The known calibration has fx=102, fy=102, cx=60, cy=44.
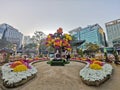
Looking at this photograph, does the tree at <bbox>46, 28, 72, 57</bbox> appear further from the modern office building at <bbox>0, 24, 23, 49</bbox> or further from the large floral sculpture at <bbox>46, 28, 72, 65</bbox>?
the modern office building at <bbox>0, 24, 23, 49</bbox>

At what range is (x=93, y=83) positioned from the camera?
5.96 metres

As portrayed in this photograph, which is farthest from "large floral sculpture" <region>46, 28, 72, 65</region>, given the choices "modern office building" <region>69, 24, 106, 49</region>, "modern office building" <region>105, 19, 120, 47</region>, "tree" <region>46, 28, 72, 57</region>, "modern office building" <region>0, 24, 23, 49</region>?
"modern office building" <region>105, 19, 120, 47</region>

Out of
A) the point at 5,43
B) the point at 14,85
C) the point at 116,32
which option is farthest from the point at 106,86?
the point at 116,32

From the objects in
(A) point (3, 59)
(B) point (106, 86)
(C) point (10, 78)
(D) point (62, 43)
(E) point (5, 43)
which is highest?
(E) point (5, 43)

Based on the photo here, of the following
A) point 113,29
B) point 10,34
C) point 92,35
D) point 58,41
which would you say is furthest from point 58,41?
point 10,34

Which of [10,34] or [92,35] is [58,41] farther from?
[10,34]

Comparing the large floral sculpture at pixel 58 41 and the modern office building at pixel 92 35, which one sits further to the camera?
the modern office building at pixel 92 35

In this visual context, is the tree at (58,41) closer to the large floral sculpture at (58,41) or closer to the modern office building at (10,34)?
the large floral sculpture at (58,41)

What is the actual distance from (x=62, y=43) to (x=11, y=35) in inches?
3085

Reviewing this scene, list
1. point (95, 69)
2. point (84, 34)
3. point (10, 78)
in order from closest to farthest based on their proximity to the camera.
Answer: point (10, 78) → point (95, 69) → point (84, 34)

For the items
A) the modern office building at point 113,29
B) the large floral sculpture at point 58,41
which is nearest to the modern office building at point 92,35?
the modern office building at point 113,29

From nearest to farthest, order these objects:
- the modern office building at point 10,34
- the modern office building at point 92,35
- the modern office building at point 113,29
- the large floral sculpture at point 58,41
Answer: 1. the large floral sculpture at point 58,41
2. the modern office building at point 113,29
3. the modern office building at point 92,35
4. the modern office building at point 10,34

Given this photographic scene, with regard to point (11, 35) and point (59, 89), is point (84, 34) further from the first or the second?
point (59, 89)

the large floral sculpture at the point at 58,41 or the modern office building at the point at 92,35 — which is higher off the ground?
the modern office building at the point at 92,35
